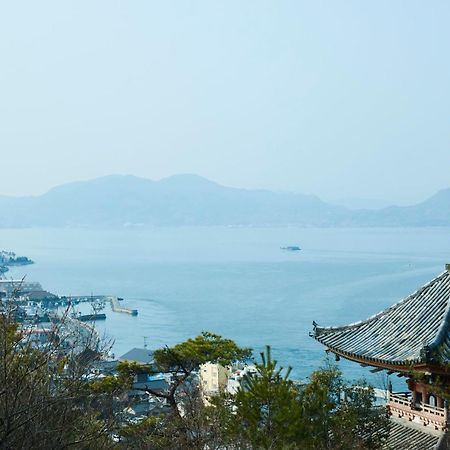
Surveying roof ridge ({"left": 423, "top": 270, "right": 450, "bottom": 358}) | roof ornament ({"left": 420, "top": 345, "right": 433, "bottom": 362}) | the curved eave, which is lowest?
the curved eave

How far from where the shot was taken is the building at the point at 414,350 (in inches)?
286

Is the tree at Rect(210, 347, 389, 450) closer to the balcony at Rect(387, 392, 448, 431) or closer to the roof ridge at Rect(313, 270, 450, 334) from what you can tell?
the balcony at Rect(387, 392, 448, 431)

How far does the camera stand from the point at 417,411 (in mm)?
7973

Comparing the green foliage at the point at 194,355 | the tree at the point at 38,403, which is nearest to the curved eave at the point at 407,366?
the tree at the point at 38,403

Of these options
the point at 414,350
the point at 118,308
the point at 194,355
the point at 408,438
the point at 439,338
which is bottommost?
the point at 118,308

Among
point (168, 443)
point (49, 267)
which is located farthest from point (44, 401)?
point (49, 267)

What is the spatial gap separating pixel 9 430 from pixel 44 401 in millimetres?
277

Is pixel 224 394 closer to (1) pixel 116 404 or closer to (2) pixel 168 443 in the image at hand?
(2) pixel 168 443

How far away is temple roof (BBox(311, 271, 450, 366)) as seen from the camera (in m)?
7.32

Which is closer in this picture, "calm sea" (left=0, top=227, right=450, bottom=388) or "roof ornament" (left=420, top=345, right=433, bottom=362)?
"roof ornament" (left=420, top=345, right=433, bottom=362)

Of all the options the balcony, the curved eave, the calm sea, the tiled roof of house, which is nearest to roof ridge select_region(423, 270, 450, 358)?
the curved eave

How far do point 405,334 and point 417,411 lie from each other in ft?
2.91

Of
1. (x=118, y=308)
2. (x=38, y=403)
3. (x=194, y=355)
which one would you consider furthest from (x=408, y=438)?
(x=118, y=308)

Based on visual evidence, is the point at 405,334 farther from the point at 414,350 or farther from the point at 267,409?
the point at 267,409
